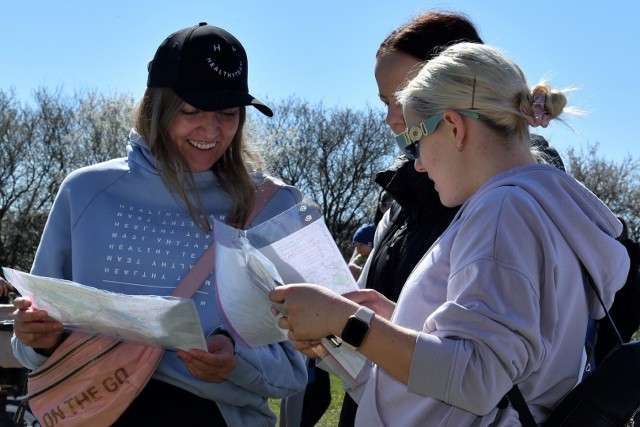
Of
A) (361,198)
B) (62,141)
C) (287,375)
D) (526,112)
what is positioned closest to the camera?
(526,112)

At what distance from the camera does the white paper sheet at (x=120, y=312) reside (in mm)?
2180

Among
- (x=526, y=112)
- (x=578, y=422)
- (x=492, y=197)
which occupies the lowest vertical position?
(x=578, y=422)

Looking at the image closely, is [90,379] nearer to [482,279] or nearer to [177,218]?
[177,218]

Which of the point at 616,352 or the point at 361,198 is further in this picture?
the point at 361,198

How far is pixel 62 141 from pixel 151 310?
3455 cm

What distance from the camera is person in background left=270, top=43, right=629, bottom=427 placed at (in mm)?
1718

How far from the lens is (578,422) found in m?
1.80

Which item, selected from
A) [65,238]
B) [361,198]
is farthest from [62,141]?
[65,238]

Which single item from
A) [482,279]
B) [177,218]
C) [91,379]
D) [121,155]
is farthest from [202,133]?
[121,155]

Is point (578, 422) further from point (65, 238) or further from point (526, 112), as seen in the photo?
point (65, 238)

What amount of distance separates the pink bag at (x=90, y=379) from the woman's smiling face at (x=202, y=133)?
69cm

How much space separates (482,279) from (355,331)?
0.29 metres

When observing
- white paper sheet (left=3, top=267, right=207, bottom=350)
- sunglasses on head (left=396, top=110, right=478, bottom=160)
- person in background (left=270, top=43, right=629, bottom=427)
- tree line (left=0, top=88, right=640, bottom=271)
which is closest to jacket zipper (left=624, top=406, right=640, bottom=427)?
person in background (left=270, top=43, right=629, bottom=427)

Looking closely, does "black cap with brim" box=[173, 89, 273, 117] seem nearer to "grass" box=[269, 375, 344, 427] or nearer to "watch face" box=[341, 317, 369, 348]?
"watch face" box=[341, 317, 369, 348]
